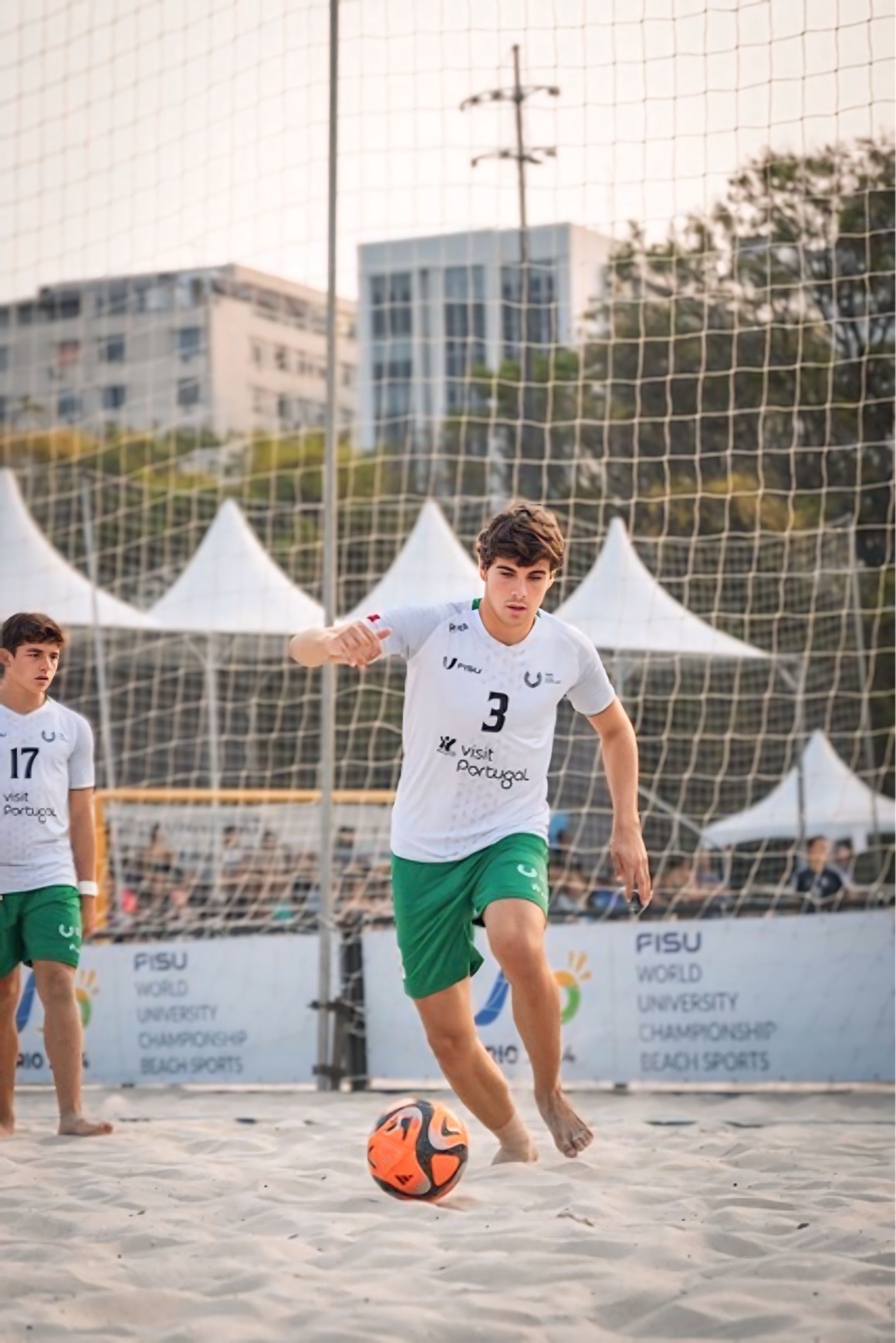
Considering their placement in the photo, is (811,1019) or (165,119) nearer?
(811,1019)

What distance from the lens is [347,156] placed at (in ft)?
28.1

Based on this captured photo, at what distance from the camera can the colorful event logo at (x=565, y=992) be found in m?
8.27

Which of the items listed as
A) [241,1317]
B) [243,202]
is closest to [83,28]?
[243,202]

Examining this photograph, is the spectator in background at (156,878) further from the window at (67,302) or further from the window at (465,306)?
the window at (67,302)

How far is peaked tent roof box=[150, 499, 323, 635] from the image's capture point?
1594 cm

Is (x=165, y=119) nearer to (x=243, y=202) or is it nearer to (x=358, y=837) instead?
(x=243, y=202)

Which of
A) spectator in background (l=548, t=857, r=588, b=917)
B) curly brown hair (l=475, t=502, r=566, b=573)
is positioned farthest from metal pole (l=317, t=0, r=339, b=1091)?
curly brown hair (l=475, t=502, r=566, b=573)

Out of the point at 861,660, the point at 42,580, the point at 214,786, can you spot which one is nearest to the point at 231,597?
the point at 42,580

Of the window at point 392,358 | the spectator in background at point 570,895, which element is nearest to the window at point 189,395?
the window at point 392,358

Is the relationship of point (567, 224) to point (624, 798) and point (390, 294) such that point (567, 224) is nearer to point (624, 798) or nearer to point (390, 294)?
point (390, 294)

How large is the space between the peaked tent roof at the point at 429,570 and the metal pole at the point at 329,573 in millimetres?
7346

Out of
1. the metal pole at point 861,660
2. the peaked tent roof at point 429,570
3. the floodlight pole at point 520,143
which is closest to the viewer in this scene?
the floodlight pole at point 520,143

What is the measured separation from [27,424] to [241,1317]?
4190 centimetres

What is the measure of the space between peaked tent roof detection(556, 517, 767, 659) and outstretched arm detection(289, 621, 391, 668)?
8.45 metres
